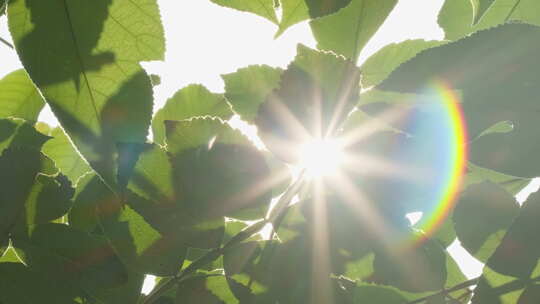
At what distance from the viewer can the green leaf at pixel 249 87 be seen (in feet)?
3.65

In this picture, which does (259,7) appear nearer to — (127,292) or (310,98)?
(310,98)

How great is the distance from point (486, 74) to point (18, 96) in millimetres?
1429

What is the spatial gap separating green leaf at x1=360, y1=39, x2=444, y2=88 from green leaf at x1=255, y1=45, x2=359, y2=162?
24 cm

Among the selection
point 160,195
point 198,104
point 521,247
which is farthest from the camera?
point 198,104

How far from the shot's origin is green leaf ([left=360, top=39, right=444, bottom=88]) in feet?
4.10

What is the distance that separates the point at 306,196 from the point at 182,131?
11.5 inches

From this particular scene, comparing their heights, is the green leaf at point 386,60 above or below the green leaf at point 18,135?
above

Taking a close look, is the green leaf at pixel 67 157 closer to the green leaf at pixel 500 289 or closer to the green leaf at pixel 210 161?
the green leaf at pixel 210 161

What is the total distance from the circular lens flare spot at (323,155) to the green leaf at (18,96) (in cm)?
106

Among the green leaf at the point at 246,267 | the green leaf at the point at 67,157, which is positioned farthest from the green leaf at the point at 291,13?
the green leaf at the point at 67,157

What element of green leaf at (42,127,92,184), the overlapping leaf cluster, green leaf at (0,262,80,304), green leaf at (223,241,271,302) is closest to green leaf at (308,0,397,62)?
the overlapping leaf cluster

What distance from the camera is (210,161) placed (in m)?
1.08

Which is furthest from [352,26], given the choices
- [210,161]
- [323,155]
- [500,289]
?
[500,289]

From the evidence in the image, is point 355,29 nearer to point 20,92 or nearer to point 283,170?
point 283,170
